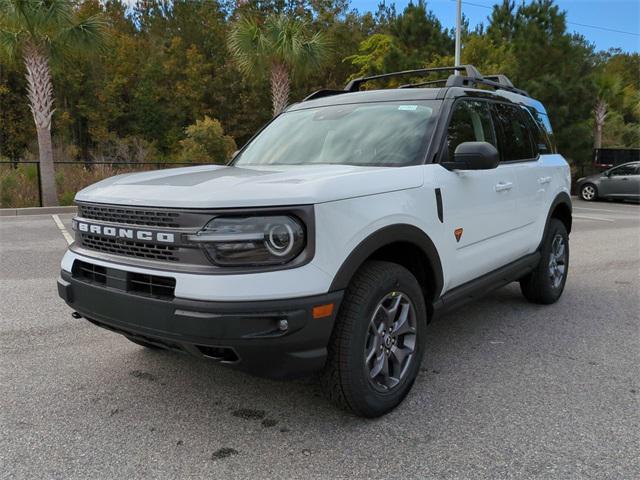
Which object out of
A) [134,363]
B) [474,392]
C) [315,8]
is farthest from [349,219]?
[315,8]

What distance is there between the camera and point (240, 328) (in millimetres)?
2477

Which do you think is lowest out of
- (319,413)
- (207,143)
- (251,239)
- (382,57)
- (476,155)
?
(319,413)

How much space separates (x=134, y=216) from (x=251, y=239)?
27.6 inches

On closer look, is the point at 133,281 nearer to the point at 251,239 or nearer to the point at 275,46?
the point at 251,239

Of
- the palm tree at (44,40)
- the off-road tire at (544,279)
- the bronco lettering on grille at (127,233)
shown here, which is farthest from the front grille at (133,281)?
the palm tree at (44,40)

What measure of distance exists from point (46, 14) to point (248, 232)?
14019 mm

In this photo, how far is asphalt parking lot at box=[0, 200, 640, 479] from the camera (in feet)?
8.66

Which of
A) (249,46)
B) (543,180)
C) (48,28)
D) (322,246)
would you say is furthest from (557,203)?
(249,46)

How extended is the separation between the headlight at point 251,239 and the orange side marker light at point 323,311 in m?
0.27

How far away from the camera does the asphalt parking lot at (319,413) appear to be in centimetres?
264

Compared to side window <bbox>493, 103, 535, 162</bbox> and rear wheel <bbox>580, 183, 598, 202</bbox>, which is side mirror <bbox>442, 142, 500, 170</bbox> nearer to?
side window <bbox>493, 103, 535, 162</bbox>

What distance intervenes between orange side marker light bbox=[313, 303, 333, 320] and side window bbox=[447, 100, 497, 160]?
5.21 feet

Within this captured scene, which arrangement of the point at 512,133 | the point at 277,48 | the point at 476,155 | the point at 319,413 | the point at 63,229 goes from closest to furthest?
the point at 319,413 → the point at 476,155 → the point at 512,133 → the point at 63,229 → the point at 277,48

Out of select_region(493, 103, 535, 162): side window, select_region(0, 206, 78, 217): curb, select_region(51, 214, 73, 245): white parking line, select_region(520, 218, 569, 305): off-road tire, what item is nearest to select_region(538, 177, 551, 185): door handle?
select_region(493, 103, 535, 162): side window
